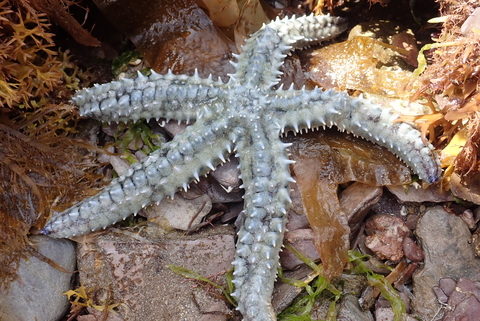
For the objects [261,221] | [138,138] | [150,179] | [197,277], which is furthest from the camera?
[138,138]

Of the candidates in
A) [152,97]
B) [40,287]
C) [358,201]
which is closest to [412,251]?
[358,201]

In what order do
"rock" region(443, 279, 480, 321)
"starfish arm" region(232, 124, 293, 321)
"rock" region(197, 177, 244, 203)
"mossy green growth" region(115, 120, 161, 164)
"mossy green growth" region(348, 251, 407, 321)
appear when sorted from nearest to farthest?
"starfish arm" region(232, 124, 293, 321) < "rock" region(443, 279, 480, 321) < "mossy green growth" region(348, 251, 407, 321) < "rock" region(197, 177, 244, 203) < "mossy green growth" region(115, 120, 161, 164)

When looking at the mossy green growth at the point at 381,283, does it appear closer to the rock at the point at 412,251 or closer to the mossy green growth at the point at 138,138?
the rock at the point at 412,251

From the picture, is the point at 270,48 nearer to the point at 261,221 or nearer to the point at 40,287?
the point at 261,221

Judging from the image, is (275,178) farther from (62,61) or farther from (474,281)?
(62,61)

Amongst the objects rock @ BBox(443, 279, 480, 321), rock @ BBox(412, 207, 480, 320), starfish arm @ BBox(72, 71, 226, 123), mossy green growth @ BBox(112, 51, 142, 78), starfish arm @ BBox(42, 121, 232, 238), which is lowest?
rock @ BBox(443, 279, 480, 321)

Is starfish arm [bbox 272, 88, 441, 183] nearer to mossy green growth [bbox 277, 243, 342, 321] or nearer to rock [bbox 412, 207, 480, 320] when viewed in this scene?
rock [bbox 412, 207, 480, 320]

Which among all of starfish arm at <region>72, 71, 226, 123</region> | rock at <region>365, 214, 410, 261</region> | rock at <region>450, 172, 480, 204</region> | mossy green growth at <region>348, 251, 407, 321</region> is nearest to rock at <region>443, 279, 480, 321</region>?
mossy green growth at <region>348, 251, 407, 321</region>
